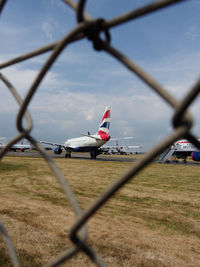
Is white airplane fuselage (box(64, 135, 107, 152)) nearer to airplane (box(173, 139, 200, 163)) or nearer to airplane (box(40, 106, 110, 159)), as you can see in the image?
airplane (box(40, 106, 110, 159))

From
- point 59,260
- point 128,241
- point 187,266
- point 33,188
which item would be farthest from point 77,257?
point 33,188

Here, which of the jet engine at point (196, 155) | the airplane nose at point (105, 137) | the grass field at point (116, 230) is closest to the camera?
the grass field at point (116, 230)

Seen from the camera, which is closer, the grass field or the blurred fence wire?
the blurred fence wire

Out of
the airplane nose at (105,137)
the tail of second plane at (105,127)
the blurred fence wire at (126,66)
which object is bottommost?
the blurred fence wire at (126,66)

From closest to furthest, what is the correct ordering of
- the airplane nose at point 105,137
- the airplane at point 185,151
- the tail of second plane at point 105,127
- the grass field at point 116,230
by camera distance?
the grass field at point 116,230 < the airplane at point 185,151 < the airplane nose at point 105,137 < the tail of second plane at point 105,127

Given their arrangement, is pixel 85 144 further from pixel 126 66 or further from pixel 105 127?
pixel 126 66

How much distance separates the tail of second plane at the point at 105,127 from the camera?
3052 cm

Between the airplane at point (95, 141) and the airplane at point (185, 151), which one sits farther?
the airplane at point (95, 141)

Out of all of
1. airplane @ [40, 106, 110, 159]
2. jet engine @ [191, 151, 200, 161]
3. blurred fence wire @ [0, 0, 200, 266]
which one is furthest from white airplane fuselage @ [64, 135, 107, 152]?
blurred fence wire @ [0, 0, 200, 266]

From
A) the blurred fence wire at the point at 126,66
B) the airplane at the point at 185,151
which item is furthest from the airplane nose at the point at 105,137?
the blurred fence wire at the point at 126,66

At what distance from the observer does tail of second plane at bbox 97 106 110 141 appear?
3052 centimetres

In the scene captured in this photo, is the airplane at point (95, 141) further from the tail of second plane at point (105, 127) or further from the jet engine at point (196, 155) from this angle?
the jet engine at point (196, 155)

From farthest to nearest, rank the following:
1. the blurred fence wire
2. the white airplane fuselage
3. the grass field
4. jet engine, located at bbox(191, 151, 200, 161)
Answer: the white airplane fuselage
jet engine, located at bbox(191, 151, 200, 161)
the grass field
the blurred fence wire

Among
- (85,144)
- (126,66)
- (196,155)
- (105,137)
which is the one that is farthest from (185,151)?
(126,66)
